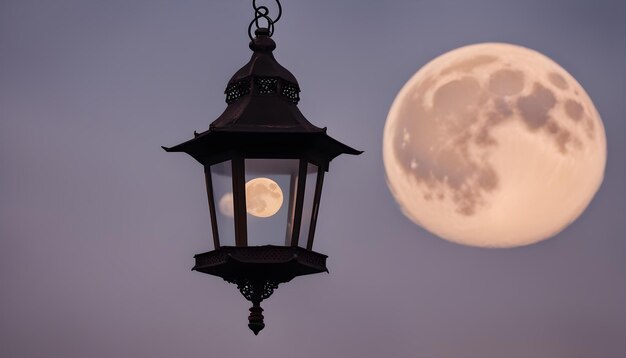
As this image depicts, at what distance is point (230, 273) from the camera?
12.8 metres

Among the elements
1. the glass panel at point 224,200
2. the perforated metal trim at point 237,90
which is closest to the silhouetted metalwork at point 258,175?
the glass panel at point 224,200

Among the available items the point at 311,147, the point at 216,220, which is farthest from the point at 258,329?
the point at 311,147

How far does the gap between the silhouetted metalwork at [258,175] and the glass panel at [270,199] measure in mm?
11

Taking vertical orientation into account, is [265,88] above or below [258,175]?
above

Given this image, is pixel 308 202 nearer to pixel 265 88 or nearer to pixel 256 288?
pixel 256 288

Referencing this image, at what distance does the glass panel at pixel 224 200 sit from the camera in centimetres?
1270

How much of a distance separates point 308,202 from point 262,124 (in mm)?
999

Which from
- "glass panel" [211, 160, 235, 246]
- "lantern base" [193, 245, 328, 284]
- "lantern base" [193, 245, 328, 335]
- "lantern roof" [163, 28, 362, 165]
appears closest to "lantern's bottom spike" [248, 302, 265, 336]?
"lantern base" [193, 245, 328, 335]

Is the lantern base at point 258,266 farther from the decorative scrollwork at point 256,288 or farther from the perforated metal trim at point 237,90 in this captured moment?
the perforated metal trim at point 237,90

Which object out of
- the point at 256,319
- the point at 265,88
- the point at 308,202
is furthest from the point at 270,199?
the point at 265,88

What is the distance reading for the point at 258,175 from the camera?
12.8m

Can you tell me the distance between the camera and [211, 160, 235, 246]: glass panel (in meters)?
12.7

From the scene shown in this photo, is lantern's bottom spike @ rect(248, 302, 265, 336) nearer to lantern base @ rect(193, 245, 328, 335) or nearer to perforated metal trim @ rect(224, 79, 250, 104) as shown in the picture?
lantern base @ rect(193, 245, 328, 335)

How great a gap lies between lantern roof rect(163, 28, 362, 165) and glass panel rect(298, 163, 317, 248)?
172 mm
